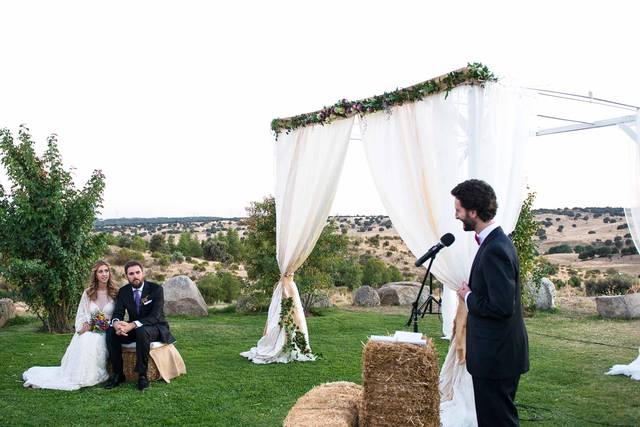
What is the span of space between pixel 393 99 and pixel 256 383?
3281mm

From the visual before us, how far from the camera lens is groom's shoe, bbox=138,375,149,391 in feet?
20.1

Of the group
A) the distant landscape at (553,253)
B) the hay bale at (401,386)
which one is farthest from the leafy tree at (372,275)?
the hay bale at (401,386)

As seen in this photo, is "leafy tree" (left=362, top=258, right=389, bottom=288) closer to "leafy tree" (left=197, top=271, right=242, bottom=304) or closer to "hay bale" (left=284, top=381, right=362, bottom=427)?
"leafy tree" (left=197, top=271, right=242, bottom=304)

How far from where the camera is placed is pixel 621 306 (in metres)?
10.9

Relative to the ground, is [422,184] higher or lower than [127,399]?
higher

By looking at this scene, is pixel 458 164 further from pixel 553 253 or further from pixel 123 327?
pixel 553 253

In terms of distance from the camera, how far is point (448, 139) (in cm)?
497

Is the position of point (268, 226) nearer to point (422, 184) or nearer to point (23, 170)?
point (23, 170)

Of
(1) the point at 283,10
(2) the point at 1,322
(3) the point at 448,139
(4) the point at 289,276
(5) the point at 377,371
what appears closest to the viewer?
(5) the point at 377,371

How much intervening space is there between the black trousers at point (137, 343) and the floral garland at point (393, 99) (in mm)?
2865

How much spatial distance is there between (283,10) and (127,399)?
240 inches

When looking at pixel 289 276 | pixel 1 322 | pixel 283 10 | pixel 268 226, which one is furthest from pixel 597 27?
pixel 1 322

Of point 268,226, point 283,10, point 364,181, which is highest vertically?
point 283,10

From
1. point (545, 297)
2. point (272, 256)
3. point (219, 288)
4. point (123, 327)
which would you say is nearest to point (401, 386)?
point (123, 327)
